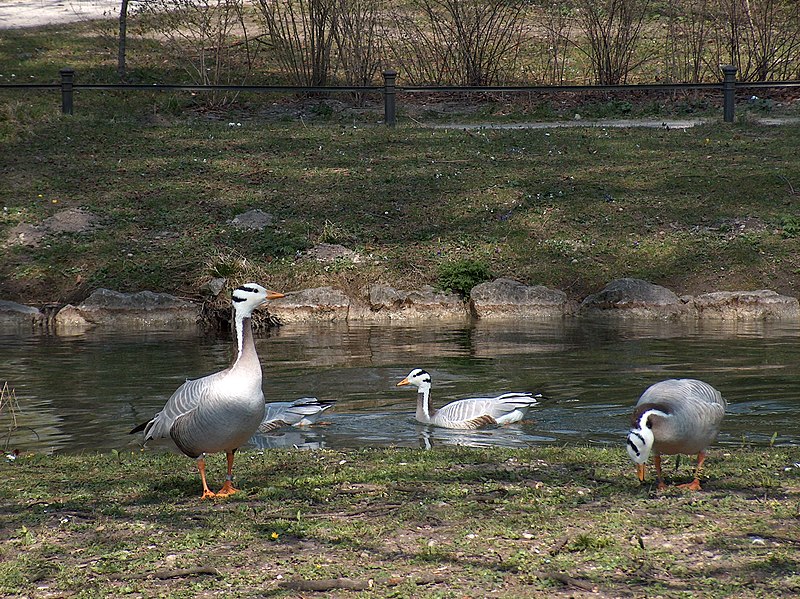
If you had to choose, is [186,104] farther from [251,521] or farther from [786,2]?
[251,521]

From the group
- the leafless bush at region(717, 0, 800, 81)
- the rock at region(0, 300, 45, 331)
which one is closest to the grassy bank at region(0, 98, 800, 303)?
the rock at region(0, 300, 45, 331)

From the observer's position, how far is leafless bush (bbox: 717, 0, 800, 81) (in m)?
26.1

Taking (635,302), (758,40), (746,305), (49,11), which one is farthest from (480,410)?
(49,11)

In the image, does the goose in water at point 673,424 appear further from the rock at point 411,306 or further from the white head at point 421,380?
the rock at point 411,306

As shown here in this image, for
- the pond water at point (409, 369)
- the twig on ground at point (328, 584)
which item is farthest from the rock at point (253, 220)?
the twig on ground at point (328, 584)

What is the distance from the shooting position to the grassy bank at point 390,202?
17.7 m

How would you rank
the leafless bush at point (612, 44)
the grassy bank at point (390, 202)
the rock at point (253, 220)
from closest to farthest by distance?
the grassy bank at point (390, 202) → the rock at point (253, 220) → the leafless bush at point (612, 44)

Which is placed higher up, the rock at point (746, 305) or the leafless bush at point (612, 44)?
the leafless bush at point (612, 44)

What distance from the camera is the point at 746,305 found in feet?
54.3

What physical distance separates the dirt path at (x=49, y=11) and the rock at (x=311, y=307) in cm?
1815

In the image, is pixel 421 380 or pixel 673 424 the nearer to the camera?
pixel 673 424

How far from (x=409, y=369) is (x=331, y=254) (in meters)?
5.43

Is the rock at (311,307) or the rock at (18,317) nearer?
the rock at (18,317)

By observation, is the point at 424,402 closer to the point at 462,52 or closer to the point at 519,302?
the point at 519,302
